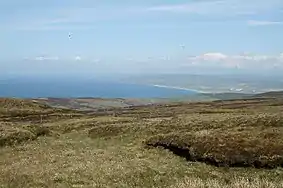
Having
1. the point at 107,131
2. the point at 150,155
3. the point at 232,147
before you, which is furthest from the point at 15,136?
the point at 232,147

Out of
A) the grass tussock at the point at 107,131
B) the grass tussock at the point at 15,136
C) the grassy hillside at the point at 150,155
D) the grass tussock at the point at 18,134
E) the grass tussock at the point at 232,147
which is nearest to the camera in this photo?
the grassy hillside at the point at 150,155

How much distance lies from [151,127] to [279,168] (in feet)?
72.4

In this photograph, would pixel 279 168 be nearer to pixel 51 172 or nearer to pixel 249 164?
pixel 249 164

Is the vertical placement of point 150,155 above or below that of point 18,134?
below

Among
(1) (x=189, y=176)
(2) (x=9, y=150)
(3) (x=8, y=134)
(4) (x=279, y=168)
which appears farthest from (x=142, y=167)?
(3) (x=8, y=134)

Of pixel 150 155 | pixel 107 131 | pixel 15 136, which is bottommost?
pixel 150 155

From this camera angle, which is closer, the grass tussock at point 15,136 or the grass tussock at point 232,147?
the grass tussock at point 232,147

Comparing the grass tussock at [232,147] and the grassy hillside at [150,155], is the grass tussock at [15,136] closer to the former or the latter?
the grassy hillside at [150,155]

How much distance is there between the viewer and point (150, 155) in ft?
141

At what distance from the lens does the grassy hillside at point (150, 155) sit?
106 ft

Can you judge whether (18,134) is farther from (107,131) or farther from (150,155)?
(150,155)

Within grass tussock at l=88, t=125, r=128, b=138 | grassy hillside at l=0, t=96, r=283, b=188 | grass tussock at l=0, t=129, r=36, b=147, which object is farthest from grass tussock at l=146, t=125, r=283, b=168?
grass tussock at l=0, t=129, r=36, b=147

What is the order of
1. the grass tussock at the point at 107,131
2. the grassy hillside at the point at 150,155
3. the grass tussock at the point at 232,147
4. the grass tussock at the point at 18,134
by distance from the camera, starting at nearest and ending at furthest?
the grassy hillside at the point at 150,155 → the grass tussock at the point at 232,147 → the grass tussock at the point at 18,134 → the grass tussock at the point at 107,131

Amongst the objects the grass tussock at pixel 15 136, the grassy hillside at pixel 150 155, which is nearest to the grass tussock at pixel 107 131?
the grassy hillside at pixel 150 155
